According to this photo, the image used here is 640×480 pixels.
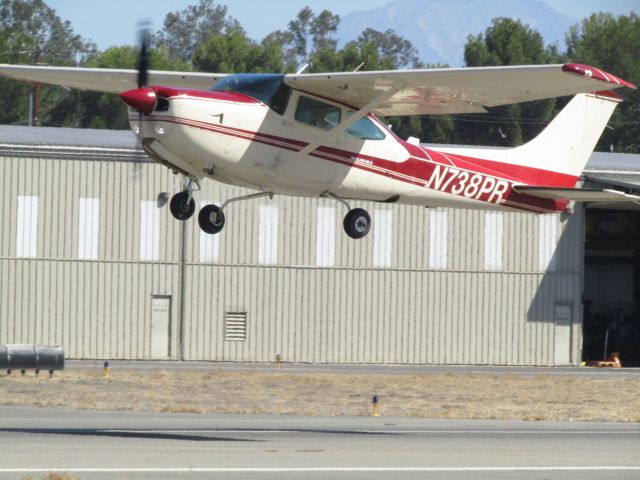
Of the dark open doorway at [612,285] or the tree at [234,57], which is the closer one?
the dark open doorway at [612,285]

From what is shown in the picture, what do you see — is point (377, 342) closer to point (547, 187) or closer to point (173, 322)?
point (173, 322)

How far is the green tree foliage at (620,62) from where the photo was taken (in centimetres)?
8106

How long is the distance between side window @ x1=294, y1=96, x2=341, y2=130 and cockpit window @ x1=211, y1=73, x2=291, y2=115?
0.35 m

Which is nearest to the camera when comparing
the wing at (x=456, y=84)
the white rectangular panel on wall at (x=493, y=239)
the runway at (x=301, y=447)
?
the runway at (x=301, y=447)

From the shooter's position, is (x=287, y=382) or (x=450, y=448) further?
(x=287, y=382)

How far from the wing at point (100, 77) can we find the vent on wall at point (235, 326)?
600 inches

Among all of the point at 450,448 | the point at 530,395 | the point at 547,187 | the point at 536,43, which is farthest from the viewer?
the point at 536,43

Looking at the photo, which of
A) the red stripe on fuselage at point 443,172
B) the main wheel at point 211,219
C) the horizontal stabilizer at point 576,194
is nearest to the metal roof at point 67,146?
the red stripe on fuselage at point 443,172

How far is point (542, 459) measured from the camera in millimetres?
17312

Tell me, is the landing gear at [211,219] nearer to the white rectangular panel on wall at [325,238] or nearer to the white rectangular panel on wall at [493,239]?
the white rectangular panel on wall at [325,238]

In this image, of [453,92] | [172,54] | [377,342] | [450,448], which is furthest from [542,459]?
[172,54]

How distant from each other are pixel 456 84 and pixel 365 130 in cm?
191

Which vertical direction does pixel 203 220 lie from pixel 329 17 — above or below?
below

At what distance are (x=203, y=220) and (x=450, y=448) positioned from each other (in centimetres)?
544
